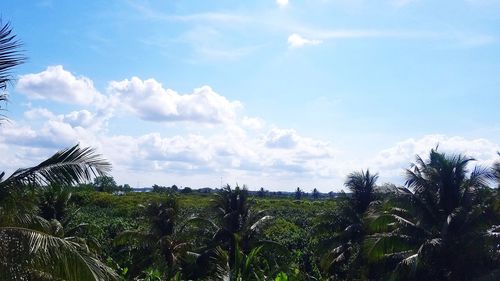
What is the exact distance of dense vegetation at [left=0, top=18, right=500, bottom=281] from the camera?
927cm

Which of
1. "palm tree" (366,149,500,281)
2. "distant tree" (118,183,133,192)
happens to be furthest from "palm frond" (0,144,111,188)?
"distant tree" (118,183,133,192)

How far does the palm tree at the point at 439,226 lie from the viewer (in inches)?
750

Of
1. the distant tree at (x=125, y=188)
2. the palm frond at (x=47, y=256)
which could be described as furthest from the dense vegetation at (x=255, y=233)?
the distant tree at (x=125, y=188)

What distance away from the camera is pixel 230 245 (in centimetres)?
2892

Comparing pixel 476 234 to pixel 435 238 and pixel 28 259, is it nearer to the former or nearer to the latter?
pixel 435 238

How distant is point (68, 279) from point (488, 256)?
1458cm

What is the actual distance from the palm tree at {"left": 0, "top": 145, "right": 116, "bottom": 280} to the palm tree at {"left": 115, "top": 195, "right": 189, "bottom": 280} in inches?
717

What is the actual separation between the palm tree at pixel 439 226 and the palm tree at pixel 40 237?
11.9 m

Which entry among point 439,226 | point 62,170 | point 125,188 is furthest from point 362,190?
point 125,188

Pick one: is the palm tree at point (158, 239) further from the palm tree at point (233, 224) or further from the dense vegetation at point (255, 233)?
the palm tree at point (233, 224)

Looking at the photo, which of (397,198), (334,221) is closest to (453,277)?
(397,198)

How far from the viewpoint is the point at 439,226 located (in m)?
20.2

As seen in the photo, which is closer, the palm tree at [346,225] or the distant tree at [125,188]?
the palm tree at [346,225]

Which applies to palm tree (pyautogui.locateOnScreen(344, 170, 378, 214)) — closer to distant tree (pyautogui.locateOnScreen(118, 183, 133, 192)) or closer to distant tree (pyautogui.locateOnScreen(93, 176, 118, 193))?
distant tree (pyautogui.locateOnScreen(93, 176, 118, 193))
